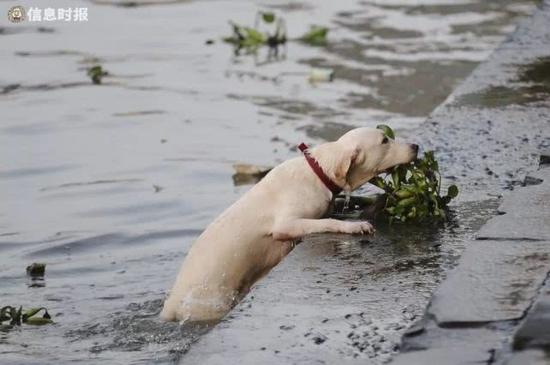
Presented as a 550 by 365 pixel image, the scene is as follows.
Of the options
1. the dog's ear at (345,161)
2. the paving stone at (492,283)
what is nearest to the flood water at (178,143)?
the paving stone at (492,283)

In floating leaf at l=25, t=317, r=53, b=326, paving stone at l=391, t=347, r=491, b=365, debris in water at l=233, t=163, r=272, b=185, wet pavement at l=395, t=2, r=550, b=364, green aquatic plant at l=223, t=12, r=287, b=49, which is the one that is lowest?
floating leaf at l=25, t=317, r=53, b=326

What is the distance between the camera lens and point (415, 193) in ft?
21.5

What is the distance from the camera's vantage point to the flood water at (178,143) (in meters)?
5.95

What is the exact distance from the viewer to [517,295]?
16.8 feet

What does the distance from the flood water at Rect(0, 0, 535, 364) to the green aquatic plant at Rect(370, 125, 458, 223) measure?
13 cm

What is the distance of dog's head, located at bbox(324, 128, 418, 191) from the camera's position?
6.62m

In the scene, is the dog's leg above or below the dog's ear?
below

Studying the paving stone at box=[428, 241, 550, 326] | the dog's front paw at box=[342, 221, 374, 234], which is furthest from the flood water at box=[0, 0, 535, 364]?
the paving stone at box=[428, 241, 550, 326]

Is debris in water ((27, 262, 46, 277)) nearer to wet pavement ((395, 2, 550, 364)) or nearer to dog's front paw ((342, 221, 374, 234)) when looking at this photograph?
dog's front paw ((342, 221, 374, 234))

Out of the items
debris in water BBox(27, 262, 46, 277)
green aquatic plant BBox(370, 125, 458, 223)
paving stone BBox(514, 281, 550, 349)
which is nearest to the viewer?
Result: paving stone BBox(514, 281, 550, 349)

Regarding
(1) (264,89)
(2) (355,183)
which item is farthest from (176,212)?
(1) (264,89)

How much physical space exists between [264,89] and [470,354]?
7586 millimetres

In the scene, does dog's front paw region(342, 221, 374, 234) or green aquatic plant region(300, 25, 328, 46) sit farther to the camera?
green aquatic plant region(300, 25, 328, 46)

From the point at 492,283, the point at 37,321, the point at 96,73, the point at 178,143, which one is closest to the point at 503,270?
the point at 492,283
